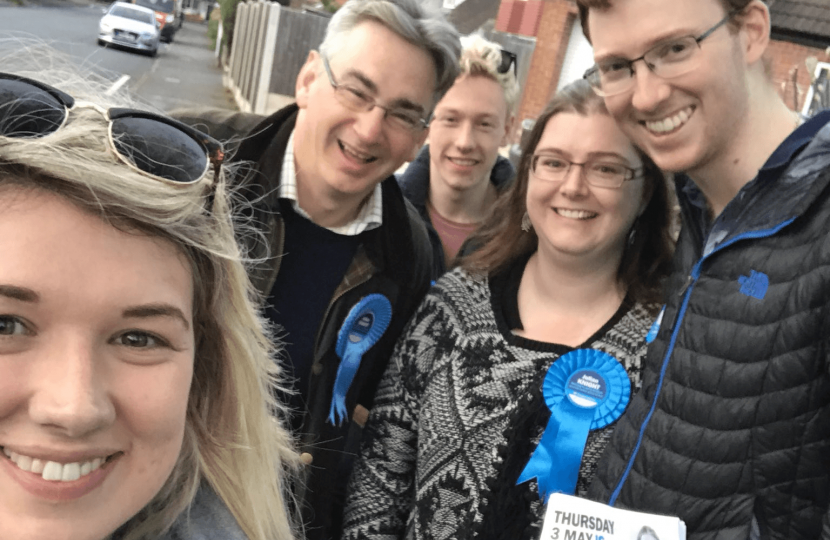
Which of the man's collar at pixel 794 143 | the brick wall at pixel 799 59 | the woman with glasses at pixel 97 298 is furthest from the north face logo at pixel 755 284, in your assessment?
the brick wall at pixel 799 59

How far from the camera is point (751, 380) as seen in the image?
5.51 feet

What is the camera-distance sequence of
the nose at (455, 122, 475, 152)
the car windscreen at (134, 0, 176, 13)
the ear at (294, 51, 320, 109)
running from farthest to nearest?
the car windscreen at (134, 0, 176, 13)
the nose at (455, 122, 475, 152)
the ear at (294, 51, 320, 109)

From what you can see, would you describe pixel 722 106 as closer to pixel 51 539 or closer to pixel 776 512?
pixel 776 512

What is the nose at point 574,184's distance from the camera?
7.55 feet

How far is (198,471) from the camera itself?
1.59 meters

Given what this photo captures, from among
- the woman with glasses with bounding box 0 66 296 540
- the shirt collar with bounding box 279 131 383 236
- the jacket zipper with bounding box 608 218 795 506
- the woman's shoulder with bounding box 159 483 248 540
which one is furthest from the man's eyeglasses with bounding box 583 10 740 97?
the woman's shoulder with bounding box 159 483 248 540

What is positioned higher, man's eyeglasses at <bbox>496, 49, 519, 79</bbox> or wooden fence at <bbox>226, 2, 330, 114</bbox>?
man's eyeglasses at <bbox>496, 49, 519, 79</bbox>

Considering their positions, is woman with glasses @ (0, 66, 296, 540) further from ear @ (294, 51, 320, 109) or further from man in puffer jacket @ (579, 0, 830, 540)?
ear @ (294, 51, 320, 109)

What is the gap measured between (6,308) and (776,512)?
1.51 metres

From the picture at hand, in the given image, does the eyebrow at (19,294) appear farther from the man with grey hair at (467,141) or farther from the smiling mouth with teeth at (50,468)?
the man with grey hair at (467,141)

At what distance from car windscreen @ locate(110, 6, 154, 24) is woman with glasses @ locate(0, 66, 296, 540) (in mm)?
29708

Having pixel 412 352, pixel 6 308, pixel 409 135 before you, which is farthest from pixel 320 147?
pixel 6 308

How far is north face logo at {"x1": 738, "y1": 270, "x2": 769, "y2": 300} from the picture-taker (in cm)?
168

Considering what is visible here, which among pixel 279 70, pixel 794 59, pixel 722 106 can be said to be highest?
pixel 794 59
